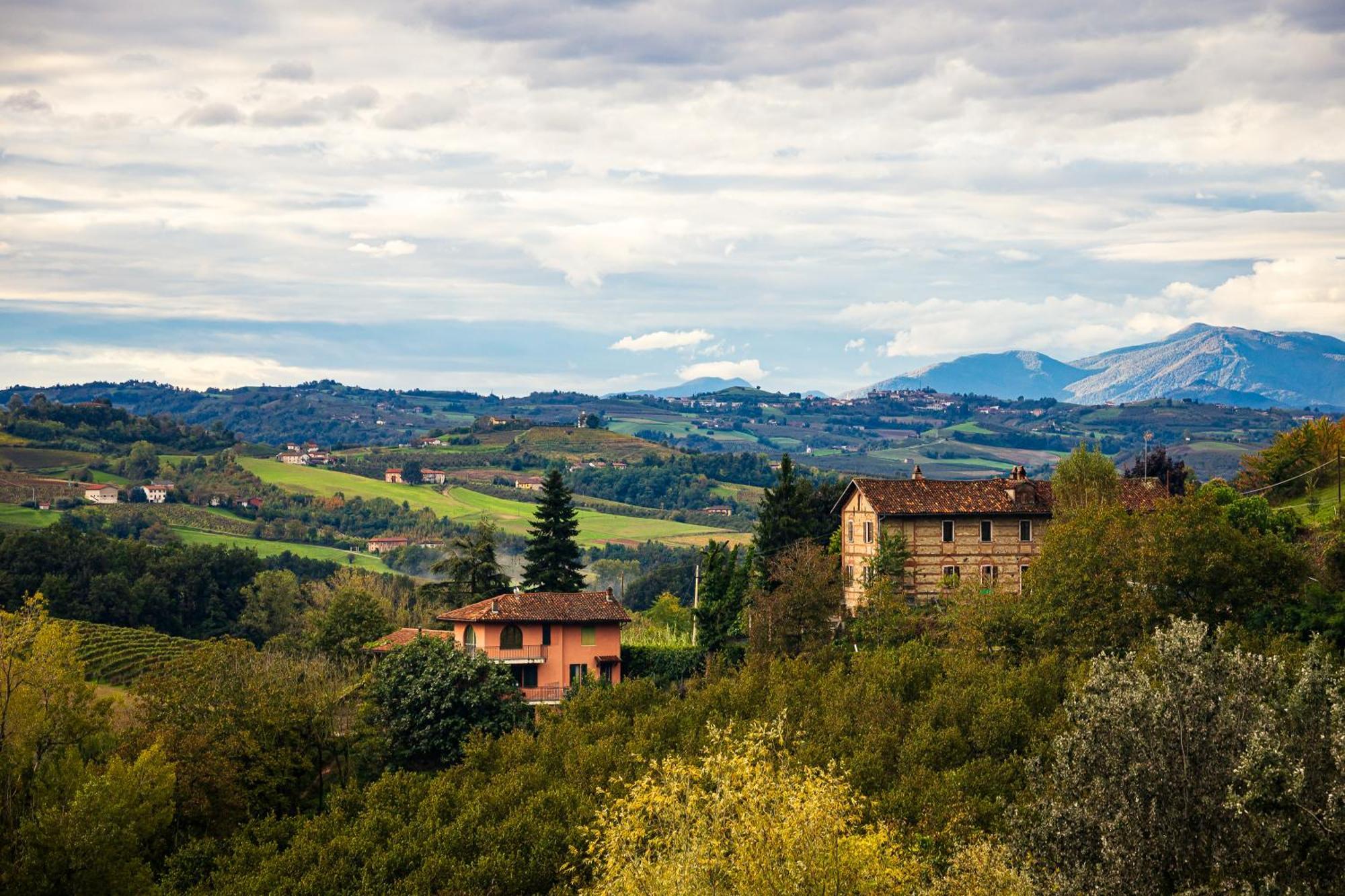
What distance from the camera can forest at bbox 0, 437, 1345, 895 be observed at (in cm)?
3164

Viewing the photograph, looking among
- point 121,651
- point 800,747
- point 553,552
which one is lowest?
point 121,651

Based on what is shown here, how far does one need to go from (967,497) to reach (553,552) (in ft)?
79.2

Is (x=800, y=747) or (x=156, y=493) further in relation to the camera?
(x=156, y=493)

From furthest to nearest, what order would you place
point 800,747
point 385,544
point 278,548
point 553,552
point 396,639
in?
point 385,544, point 278,548, point 553,552, point 396,639, point 800,747

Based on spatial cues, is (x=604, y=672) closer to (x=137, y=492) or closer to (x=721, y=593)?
(x=721, y=593)

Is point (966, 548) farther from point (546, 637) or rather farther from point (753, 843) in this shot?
point (753, 843)

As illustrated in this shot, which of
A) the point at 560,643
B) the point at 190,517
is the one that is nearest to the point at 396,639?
the point at 560,643

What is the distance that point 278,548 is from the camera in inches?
6344

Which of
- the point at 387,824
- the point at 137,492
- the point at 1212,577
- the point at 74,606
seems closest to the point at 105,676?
the point at 74,606

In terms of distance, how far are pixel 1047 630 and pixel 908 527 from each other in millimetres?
14238

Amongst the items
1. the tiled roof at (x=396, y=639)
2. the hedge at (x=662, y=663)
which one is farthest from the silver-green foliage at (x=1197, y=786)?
the tiled roof at (x=396, y=639)

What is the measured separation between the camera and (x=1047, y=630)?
5669 cm

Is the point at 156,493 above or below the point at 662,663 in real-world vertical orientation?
above

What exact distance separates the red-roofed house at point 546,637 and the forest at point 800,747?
368cm
